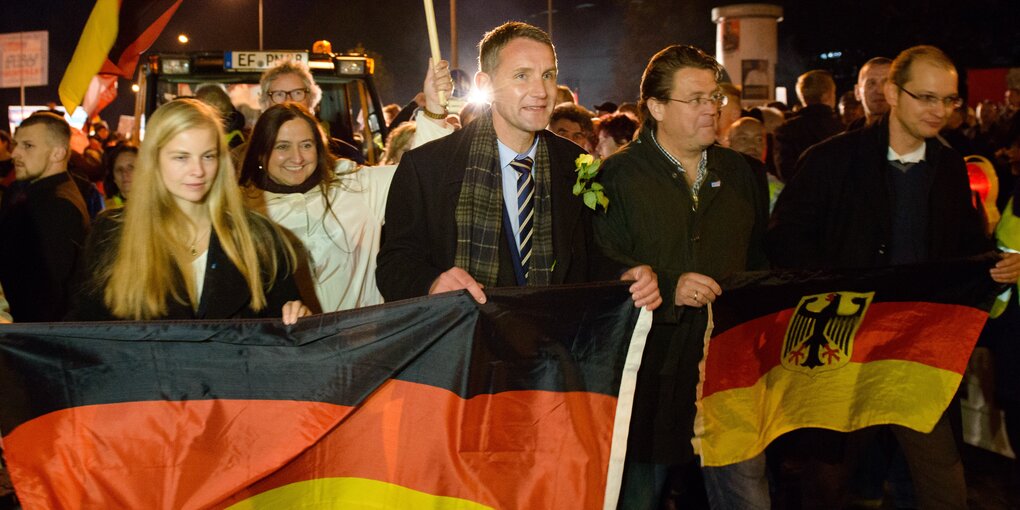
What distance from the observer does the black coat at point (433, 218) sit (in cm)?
405

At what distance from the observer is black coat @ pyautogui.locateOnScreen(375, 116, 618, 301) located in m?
4.05

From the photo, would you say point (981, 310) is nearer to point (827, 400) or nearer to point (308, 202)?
point (827, 400)

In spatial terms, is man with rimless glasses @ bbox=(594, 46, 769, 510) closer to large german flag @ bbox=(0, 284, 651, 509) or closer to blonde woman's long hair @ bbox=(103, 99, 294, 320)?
large german flag @ bbox=(0, 284, 651, 509)

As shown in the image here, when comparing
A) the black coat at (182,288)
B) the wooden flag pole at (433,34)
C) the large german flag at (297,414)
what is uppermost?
the wooden flag pole at (433,34)

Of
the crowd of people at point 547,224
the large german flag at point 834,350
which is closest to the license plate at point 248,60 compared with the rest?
the crowd of people at point 547,224

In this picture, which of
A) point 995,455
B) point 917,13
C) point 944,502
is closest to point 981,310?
point 944,502

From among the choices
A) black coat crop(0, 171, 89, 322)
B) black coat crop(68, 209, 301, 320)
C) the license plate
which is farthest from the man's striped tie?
the license plate

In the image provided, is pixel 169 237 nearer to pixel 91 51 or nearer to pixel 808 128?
pixel 91 51

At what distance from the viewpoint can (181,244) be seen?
Answer: 13.2 ft

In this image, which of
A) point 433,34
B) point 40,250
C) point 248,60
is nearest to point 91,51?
point 40,250

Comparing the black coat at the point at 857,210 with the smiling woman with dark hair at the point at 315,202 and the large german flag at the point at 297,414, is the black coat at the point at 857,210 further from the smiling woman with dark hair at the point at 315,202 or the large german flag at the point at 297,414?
the smiling woman with dark hair at the point at 315,202

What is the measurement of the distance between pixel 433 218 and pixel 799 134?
4678 millimetres

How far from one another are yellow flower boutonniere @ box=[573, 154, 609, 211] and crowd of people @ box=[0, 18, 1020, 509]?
8 centimetres

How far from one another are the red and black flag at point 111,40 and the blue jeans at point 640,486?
359 cm
